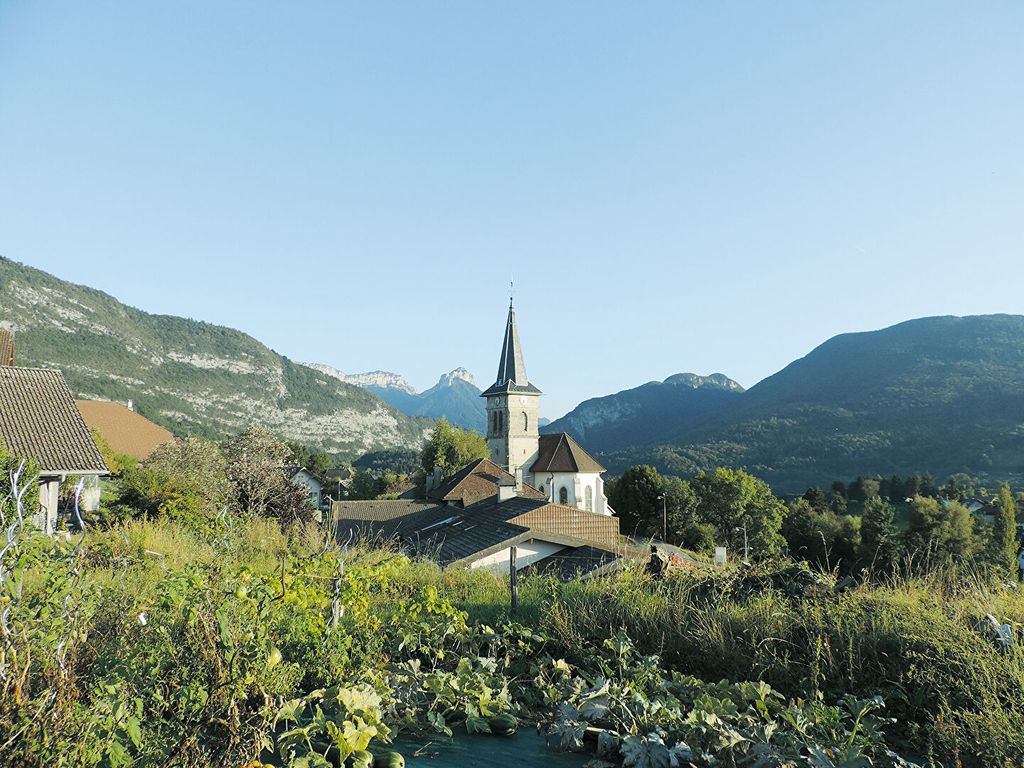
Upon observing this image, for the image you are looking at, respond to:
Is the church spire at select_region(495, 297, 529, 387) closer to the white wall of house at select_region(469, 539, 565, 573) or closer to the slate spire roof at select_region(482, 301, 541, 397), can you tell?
the slate spire roof at select_region(482, 301, 541, 397)

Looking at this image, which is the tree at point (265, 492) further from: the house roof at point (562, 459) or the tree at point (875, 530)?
the tree at point (875, 530)

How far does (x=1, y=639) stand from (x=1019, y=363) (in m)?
122

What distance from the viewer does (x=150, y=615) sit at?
4.23 meters

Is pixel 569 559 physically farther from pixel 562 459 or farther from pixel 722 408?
pixel 722 408

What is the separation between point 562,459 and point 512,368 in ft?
28.5

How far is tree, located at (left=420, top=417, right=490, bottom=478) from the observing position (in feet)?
181

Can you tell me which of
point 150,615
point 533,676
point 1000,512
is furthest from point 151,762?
point 1000,512

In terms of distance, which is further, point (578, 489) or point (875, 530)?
point (578, 489)

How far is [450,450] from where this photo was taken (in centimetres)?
5562

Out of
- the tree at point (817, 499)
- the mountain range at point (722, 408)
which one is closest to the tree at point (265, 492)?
the tree at point (817, 499)

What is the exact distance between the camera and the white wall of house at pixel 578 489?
45.3 meters

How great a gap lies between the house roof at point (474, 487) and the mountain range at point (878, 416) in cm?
4381

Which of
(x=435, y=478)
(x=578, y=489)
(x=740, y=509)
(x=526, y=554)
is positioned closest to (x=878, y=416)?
(x=740, y=509)

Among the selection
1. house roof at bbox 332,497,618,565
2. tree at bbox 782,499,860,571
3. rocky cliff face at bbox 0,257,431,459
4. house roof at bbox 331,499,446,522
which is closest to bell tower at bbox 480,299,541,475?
house roof at bbox 331,499,446,522
